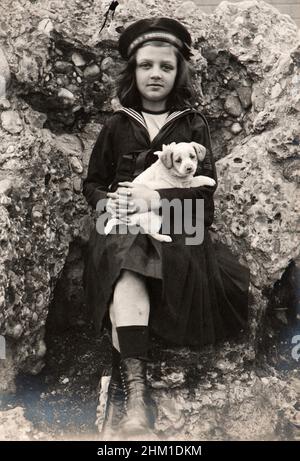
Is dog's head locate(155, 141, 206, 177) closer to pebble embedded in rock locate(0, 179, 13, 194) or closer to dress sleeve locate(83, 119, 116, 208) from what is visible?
dress sleeve locate(83, 119, 116, 208)

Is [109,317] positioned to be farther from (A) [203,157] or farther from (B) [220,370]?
(A) [203,157]

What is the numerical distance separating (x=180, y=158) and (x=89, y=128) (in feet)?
2.65

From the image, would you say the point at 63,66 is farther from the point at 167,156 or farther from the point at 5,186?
the point at 167,156

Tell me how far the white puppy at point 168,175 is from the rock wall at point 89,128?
1.25ft

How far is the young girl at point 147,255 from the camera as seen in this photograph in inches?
116

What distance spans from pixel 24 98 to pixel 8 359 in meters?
1.20

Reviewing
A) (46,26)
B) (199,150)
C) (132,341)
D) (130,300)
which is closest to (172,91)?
(199,150)

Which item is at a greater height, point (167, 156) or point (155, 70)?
point (155, 70)

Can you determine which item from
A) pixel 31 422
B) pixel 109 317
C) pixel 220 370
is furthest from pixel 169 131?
pixel 31 422

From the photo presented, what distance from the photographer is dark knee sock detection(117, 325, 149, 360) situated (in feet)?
9.55

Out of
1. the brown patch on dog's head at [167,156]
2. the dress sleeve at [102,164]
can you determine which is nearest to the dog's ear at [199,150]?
the brown patch on dog's head at [167,156]

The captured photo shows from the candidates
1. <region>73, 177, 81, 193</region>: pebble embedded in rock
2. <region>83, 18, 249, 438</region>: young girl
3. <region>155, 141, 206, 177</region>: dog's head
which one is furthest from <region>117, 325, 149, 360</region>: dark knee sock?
<region>73, 177, 81, 193</region>: pebble embedded in rock

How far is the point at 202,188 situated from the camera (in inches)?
124

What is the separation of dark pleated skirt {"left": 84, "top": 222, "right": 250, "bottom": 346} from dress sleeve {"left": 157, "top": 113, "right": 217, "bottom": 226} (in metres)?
0.11
